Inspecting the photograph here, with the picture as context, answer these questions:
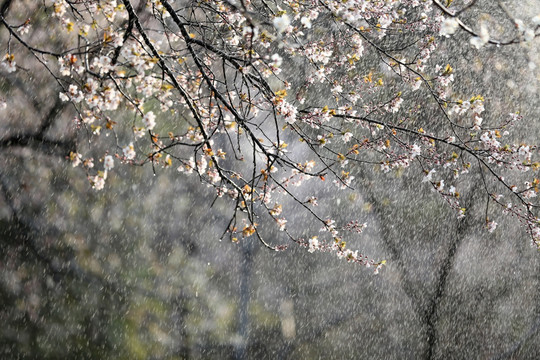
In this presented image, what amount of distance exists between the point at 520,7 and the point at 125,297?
1066 cm

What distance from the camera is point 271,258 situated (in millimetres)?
7555

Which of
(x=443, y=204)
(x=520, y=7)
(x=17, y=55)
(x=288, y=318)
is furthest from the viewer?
(x=520, y=7)

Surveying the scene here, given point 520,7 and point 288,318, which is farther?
point 520,7

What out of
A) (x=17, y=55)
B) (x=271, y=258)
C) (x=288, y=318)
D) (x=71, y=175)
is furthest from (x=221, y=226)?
(x=17, y=55)

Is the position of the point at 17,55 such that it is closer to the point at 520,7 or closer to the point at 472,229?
the point at 472,229

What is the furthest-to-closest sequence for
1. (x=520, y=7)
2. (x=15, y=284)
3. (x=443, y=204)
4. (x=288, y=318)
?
(x=520, y=7) → (x=443, y=204) → (x=288, y=318) → (x=15, y=284)

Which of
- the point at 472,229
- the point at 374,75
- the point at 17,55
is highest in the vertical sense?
the point at 374,75

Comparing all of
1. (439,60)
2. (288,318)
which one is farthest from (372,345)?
(439,60)

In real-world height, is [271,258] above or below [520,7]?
below

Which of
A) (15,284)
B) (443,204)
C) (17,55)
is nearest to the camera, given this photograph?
(15,284)

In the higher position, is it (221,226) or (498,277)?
(498,277)

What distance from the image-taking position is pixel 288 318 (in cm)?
727

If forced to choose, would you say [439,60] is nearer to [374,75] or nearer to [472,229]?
[374,75]

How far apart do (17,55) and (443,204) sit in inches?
292
